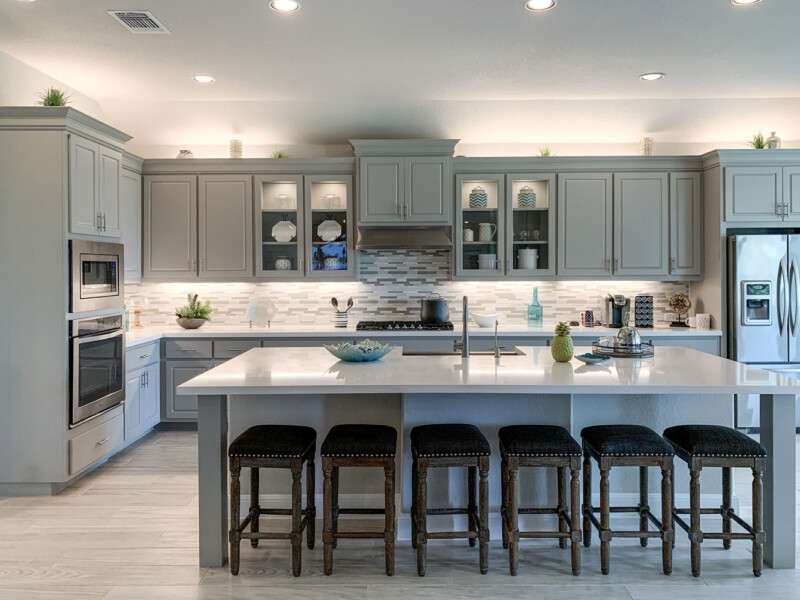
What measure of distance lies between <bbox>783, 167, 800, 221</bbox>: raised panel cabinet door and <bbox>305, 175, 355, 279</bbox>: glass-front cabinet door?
3.74 metres

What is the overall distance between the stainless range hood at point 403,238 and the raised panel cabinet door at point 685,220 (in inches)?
79.7

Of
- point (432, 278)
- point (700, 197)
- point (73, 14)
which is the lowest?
point (432, 278)

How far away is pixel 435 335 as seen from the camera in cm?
515

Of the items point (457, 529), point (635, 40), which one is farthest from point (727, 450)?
point (635, 40)

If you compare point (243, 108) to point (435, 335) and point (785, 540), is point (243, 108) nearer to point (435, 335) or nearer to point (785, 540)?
point (435, 335)

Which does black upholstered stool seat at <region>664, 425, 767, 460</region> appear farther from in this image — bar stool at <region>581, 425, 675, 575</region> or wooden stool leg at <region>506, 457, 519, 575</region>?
wooden stool leg at <region>506, 457, 519, 575</region>

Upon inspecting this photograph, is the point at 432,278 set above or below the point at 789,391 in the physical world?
above

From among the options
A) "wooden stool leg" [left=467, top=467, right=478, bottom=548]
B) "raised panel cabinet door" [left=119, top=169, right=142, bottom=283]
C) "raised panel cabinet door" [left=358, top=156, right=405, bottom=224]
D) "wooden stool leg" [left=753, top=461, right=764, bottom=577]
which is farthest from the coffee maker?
"raised panel cabinet door" [left=119, top=169, right=142, bottom=283]

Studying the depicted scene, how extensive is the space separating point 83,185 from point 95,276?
591mm

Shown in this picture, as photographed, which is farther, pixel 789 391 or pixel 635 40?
pixel 635 40

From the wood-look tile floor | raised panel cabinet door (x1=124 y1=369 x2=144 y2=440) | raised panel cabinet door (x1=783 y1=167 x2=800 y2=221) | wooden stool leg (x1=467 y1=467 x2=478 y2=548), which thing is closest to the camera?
the wood-look tile floor

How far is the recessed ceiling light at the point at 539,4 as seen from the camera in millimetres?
3302

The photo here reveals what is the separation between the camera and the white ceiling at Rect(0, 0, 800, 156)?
3.47 metres

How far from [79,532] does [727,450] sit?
3.23 metres
